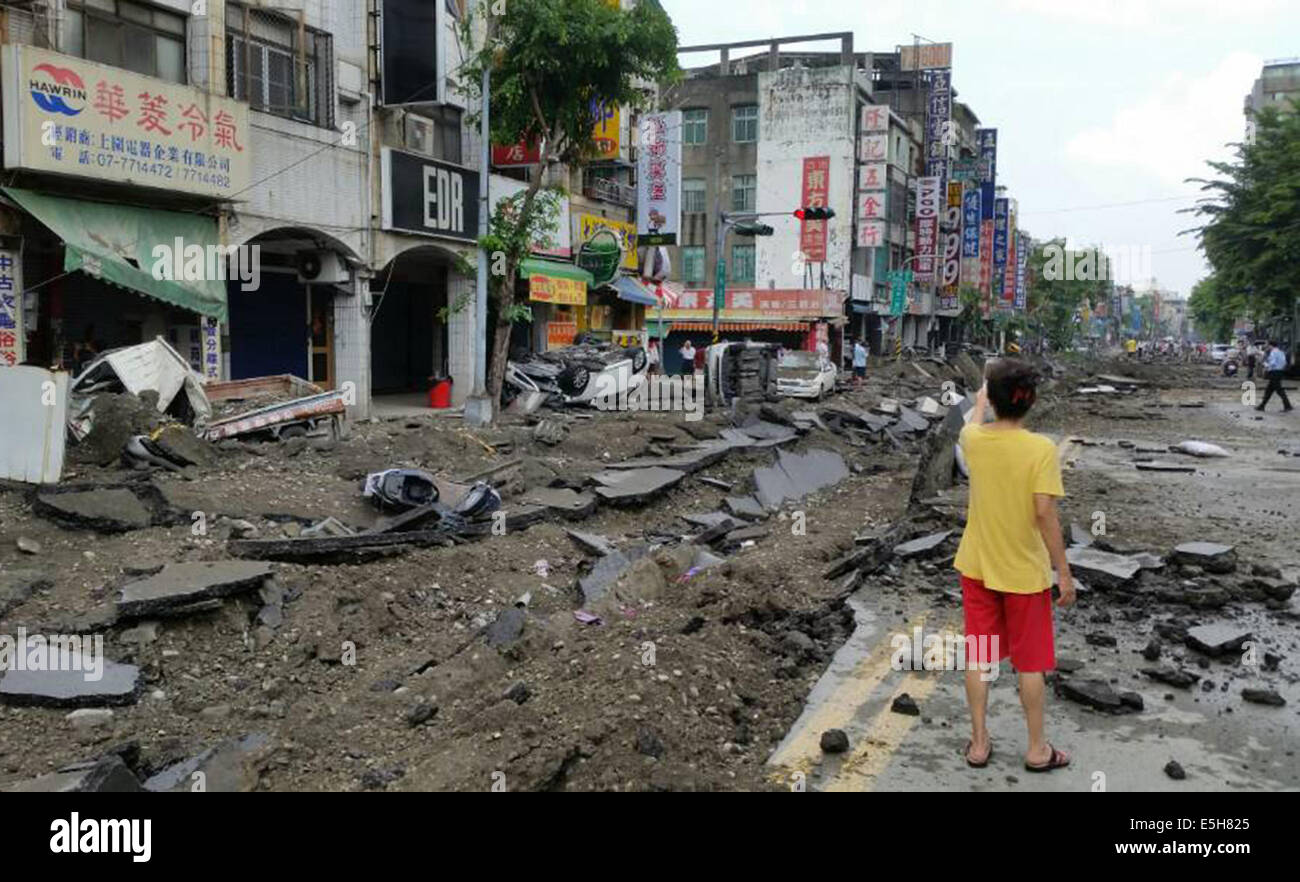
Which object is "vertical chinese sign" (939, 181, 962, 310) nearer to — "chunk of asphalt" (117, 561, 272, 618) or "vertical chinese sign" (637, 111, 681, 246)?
"vertical chinese sign" (637, 111, 681, 246)

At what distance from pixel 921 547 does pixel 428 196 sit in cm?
1590

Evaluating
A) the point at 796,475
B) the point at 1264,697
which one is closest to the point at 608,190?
the point at 796,475

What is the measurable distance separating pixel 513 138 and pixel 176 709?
1496 cm

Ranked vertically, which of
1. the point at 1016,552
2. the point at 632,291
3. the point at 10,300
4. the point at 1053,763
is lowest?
the point at 1053,763

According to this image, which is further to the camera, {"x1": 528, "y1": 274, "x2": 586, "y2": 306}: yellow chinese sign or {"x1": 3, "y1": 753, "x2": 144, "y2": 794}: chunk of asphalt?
{"x1": 528, "y1": 274, "x2": 586, "y2": 306}: yellow chinese sign

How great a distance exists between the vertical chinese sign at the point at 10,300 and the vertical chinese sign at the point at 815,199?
33.9 metres

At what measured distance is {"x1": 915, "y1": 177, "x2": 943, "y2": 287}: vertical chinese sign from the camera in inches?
1933

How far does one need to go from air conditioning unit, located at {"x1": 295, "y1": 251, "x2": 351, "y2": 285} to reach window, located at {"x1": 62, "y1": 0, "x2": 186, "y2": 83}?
14.3 feet

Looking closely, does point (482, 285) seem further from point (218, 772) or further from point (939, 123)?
point (939, 123)

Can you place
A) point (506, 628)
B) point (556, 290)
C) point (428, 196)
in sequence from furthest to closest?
point (556, 290) → point (428, 196) → point (506, 628)

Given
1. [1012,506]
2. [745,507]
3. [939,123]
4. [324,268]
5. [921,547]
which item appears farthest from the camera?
[939,123]

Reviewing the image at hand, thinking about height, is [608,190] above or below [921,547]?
above

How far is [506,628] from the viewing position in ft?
21.3

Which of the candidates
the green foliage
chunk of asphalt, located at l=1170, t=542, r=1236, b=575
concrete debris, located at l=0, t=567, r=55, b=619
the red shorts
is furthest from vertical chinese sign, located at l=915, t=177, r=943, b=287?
the red shorts
